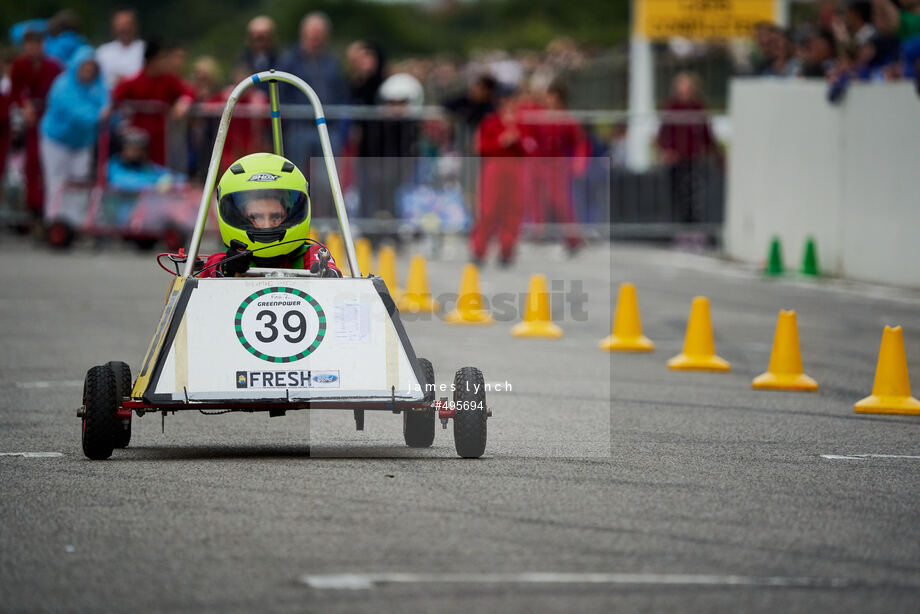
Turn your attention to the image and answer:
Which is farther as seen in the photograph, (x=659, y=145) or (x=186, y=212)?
(x=659, y=145)

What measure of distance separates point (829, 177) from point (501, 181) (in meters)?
3.95

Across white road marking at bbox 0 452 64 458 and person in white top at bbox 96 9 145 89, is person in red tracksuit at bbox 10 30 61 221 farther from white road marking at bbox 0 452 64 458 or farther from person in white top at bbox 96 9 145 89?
white road marking at bbox 0 452 64 458

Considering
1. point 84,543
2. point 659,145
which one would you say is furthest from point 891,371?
point 659,145

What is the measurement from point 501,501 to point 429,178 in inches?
703

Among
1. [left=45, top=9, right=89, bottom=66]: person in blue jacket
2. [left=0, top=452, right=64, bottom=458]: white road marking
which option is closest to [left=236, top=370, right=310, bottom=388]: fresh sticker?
[left=0, top=452, right=64, bottom=458]: white road marking

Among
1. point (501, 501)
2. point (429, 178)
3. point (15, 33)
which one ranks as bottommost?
point (501, 501)

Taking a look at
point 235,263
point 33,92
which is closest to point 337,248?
point 33,92

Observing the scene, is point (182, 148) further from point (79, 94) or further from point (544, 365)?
point (544, 365)

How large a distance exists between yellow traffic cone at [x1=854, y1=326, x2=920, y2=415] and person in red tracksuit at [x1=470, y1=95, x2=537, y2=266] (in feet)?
36.5

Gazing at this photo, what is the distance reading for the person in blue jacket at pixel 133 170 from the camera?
2194cm

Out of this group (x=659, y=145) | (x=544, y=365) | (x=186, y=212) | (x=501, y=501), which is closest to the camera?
(x=501, y=501)

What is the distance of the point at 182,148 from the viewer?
928 inches

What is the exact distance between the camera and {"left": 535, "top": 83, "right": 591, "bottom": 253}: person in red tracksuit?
941 inches

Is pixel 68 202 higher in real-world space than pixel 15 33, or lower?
lower
